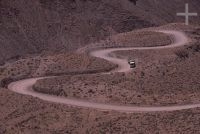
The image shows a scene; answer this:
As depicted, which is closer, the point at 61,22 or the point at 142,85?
the point at 142,85

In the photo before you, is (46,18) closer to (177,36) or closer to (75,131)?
(177,36)

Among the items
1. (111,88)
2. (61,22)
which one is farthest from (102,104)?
(61,22)

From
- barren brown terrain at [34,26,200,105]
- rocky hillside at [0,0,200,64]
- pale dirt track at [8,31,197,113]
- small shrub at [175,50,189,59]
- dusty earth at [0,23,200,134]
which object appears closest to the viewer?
dusty earth at [0,23,200,134]

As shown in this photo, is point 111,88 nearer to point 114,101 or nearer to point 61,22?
point 114,101

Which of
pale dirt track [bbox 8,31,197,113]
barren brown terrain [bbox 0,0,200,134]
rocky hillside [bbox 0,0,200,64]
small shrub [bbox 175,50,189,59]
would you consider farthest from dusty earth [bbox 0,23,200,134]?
rocky hillside [bbox 0,0,200,64]

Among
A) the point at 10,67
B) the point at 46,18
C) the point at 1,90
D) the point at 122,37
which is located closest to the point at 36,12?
the point at 46,18

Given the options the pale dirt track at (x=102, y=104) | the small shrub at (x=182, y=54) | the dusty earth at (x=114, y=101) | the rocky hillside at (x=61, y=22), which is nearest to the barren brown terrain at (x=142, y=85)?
the dusty earth at (x=114, y=101)

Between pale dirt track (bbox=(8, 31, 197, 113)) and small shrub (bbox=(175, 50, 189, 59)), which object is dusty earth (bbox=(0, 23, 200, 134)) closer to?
small shrub (bbox=(175, 50, 189, 59))

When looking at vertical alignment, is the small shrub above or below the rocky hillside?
above

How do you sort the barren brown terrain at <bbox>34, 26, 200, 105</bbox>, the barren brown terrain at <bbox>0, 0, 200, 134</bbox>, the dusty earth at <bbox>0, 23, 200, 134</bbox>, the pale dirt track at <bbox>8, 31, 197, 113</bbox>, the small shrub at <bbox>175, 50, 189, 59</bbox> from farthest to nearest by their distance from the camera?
the small shrub at <bbox>175, 50, 189, 59</bbox> → the barren brown terrain at <bbox>34, 26, 200, 105</bbox> → the pale dirt track at <bbox>8, 31, 197, 113</bbox> → the barren brown terrain at <bbox>0, 0, 200, 134</bbox> → the dusty earth at <bbox>0, 23, 200, 134</bbox>
